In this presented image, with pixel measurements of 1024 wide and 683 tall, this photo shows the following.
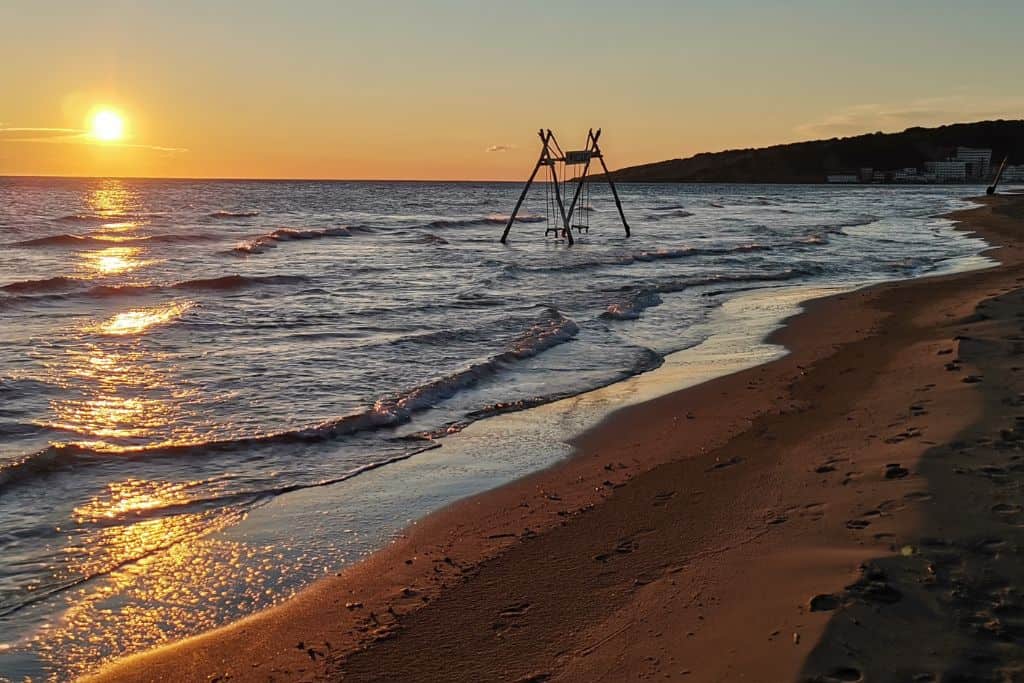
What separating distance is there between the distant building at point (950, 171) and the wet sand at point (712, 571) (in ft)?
558

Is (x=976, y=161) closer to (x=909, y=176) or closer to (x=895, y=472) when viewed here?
(x=909, y=176)

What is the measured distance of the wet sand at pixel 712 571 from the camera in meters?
3.88

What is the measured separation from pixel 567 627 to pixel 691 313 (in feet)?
44.2

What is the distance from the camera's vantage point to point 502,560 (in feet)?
17.9

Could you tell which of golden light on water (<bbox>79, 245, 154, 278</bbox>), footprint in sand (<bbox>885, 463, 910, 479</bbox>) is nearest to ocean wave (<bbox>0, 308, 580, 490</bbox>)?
footprint in sand (<bbox>885, 463, 910, 479</bbox>)

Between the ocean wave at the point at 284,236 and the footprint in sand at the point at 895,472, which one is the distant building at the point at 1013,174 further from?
the footprint in sand at the point at 895,472

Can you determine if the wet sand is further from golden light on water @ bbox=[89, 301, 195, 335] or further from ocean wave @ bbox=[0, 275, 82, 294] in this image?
ocean wave @ bbox=[0, 275, 82, 294]

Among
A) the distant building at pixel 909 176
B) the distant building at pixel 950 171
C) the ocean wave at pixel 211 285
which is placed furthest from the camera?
the distant building at pixel 909 176

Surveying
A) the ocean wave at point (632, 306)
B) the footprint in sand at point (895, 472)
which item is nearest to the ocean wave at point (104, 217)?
the ocean wave at point (632, 306)

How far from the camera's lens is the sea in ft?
18.2

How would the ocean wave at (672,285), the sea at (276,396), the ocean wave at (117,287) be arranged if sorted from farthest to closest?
the ocean wave at (117,287) < the ocean wave at (672,285) < the sea at (276,396)

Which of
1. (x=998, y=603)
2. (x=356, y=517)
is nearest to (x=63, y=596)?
(x=356, y=517)

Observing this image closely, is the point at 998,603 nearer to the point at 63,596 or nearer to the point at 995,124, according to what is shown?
the point at 63,596

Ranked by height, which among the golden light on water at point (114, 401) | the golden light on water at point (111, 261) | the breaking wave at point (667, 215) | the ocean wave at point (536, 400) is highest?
the breaking wave at point (667, 215)
